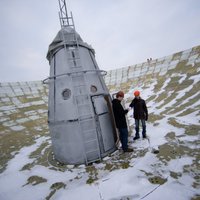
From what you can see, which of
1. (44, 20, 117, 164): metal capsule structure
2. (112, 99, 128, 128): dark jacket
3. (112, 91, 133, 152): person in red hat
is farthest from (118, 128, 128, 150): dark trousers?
(44, 20, 117, 164): metal capsule structure

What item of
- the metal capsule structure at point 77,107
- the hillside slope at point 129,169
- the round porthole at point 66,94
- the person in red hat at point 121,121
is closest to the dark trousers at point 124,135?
the person in red hat at point 121,121

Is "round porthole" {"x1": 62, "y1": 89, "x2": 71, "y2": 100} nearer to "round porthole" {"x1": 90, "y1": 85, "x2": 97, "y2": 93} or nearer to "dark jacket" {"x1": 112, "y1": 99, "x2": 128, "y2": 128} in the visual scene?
"round porthole" {"x1": 90, "y1": 85, "x2": 97, "y2": 93}

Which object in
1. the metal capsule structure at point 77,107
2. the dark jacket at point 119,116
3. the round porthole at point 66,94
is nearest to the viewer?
the metal capsule structure at point 77,107

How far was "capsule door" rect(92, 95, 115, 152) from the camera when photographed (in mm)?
7062

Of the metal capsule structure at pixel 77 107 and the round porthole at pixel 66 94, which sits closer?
the metal capsule structure at pixel 77 107

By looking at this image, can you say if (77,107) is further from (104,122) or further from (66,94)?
(104,122)

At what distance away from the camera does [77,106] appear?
6.84 m

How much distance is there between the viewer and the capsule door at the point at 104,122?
7.06 m

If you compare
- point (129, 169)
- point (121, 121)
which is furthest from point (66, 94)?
point (129, 169)

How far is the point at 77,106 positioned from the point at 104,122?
1495mm

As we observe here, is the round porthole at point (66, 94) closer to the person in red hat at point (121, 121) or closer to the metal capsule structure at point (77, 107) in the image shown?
the metal capsule structure at point (77, 107)

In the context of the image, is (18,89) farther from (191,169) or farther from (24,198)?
(191,169)

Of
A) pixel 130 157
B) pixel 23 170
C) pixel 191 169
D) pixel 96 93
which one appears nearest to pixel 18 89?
pixel 23 170

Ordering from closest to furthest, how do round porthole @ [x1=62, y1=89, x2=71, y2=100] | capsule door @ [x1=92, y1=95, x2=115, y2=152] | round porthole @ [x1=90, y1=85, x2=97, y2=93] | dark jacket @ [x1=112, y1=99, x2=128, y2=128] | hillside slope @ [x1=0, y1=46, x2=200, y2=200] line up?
hillside slope @ [x1=0, y1=46, x2=200, y2=200] → dark jacket @ [x1=112, y1=99, x2=128, y2=128] → capsule door @ [x1=92, y1=95, x2=115, y2=152] → round porthole @ [x1=62, y1=89, x2=71, y2=100] → round porthole @ [x1=90, y1=85, x2=97, y2=93]
